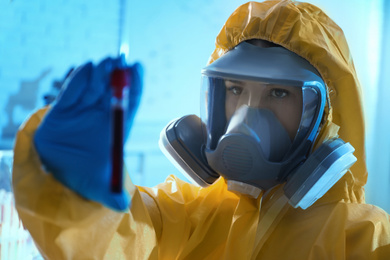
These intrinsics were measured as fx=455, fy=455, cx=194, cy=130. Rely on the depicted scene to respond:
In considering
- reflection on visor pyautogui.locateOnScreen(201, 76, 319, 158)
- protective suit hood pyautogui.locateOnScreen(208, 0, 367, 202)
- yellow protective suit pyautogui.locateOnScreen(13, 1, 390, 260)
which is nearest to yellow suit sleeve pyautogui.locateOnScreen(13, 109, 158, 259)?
yellow protective suit pyautogui.locateOnScreen(13, 1, 390, 260)

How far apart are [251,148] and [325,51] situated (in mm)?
340

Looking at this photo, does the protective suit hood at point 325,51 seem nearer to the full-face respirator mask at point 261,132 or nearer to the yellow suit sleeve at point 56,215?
the full-face respirator mask at point 261,132

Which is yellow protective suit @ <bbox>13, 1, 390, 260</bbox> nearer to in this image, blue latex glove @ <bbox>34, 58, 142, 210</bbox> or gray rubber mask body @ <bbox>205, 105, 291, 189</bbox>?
Answer: gray rubber mask body @ <bbox>205, 105, 291, 189</bbox>

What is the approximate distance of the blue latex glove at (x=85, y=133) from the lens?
754 millimetres

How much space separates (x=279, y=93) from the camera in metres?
1.23

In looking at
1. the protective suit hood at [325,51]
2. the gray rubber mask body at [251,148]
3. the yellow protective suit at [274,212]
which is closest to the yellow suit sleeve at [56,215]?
the yellow protective suit at [274,212]

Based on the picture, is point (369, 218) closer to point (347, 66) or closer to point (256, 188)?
point (256, 188)

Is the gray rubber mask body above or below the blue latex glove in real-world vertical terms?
below

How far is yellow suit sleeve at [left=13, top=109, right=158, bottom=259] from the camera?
83 centimetres

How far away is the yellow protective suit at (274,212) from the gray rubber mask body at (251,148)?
10cm

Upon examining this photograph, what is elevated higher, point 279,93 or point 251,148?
point 279,93

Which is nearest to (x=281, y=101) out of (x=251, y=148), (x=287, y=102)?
(x=287, y=102)

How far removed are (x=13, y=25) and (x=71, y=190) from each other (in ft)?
7.62

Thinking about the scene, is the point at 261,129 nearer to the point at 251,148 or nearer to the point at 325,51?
the point at 251,148
